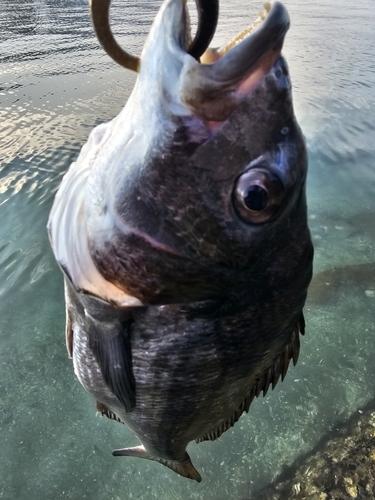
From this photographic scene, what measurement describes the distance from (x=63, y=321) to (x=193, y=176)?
2.99m

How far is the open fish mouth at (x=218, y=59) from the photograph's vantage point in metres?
0.83

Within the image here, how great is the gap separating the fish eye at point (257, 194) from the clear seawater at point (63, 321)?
236cm

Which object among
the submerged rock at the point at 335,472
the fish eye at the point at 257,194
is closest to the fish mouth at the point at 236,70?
the fish eye at the point at 257,194

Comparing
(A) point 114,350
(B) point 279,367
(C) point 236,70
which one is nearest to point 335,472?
(B) point 279,367

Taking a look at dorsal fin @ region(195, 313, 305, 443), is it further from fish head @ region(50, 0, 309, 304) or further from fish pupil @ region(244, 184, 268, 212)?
fish pupil @ region(244, 184, 268, 212)

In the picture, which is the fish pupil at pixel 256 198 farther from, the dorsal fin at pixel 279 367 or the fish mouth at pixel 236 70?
the dorsal fin at pixel 279 367

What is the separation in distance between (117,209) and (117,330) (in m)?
0.35

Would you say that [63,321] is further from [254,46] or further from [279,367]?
[254,46]

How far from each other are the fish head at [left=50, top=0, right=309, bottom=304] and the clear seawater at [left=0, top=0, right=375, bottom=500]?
2162 millimetres

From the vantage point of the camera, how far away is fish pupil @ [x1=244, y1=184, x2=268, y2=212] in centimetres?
96

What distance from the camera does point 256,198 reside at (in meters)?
0.97

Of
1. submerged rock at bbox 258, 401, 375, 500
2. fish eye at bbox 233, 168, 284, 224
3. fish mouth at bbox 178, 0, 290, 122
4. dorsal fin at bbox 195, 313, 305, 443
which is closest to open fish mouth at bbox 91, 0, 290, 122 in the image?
fish mouth at bbox 178, 0, 290, 122

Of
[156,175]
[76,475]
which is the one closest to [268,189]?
[156,175]

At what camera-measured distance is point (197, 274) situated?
1060mm
